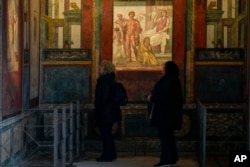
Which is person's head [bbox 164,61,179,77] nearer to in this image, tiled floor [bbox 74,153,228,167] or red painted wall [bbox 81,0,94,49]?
tiled floor [bbox 74,153,228,167]

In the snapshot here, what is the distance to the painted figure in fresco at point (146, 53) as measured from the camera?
1180 centimetres

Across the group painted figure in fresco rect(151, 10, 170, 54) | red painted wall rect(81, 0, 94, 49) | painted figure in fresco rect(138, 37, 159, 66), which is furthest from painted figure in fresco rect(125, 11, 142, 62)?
red painted wall rect(81, 0, 94, 49)

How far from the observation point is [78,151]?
1086 centimetres

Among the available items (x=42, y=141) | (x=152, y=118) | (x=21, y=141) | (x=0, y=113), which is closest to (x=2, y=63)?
(x=0, y=113)

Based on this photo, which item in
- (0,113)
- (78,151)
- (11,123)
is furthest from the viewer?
(78,151)

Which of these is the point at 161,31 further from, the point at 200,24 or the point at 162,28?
the point at 200,24

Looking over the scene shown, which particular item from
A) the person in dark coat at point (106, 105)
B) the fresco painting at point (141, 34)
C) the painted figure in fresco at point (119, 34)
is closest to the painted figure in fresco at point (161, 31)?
the fresco painting at point (141, 34)

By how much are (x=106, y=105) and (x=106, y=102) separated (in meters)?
0.07

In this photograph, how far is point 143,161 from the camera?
10.9 metres

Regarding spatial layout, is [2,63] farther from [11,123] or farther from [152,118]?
[152,118]

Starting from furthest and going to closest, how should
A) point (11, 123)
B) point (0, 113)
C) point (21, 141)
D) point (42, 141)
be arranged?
point (42, 141), point (21, 141), point (11, 123), point (0, 113)

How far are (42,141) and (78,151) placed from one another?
109 centimetres

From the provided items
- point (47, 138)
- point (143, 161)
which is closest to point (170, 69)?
point (143, 161)

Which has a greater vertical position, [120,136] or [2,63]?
[2,63]
